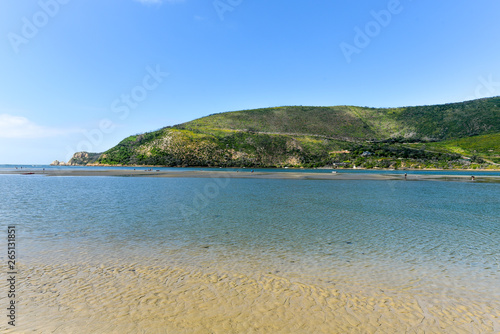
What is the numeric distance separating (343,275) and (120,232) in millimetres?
13787

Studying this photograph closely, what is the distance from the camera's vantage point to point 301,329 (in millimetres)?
6590

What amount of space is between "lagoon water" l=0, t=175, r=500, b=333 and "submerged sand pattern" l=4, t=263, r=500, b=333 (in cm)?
4

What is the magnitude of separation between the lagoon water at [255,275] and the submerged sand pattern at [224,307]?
0.04 meters

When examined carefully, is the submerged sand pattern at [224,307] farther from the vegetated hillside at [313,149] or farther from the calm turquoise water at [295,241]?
the vegetated hillside at [313,149]

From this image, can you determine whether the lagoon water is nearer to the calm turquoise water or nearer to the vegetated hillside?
the calm turquoise water

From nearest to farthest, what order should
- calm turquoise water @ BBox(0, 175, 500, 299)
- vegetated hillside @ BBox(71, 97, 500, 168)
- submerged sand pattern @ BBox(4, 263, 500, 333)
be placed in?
submerged sand pattern @ BBox(4, 263, 500, 333), calm turquoise water @ BBox(0, 175, 500, 299), vegetated hillside @ BBox(71, 97, 500, 168)

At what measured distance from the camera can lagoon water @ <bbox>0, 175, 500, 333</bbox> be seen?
699 cm

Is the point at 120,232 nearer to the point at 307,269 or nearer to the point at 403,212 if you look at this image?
the point at 307,269

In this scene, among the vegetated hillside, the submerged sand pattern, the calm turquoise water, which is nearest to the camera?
the submerged sand pattern

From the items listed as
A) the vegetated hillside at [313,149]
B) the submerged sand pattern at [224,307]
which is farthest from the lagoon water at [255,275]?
the vegetated hillside at [313,149]

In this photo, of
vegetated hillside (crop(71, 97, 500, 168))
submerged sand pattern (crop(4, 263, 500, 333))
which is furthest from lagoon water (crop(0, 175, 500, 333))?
vegetated hillside (crop(71, 97, 500, 168))

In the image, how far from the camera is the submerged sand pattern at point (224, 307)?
666 centimetres

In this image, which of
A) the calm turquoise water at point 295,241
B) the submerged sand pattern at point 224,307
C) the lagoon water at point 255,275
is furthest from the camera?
the calm turquoise water at point 295,241

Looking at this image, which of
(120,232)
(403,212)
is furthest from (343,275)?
(403,212)
